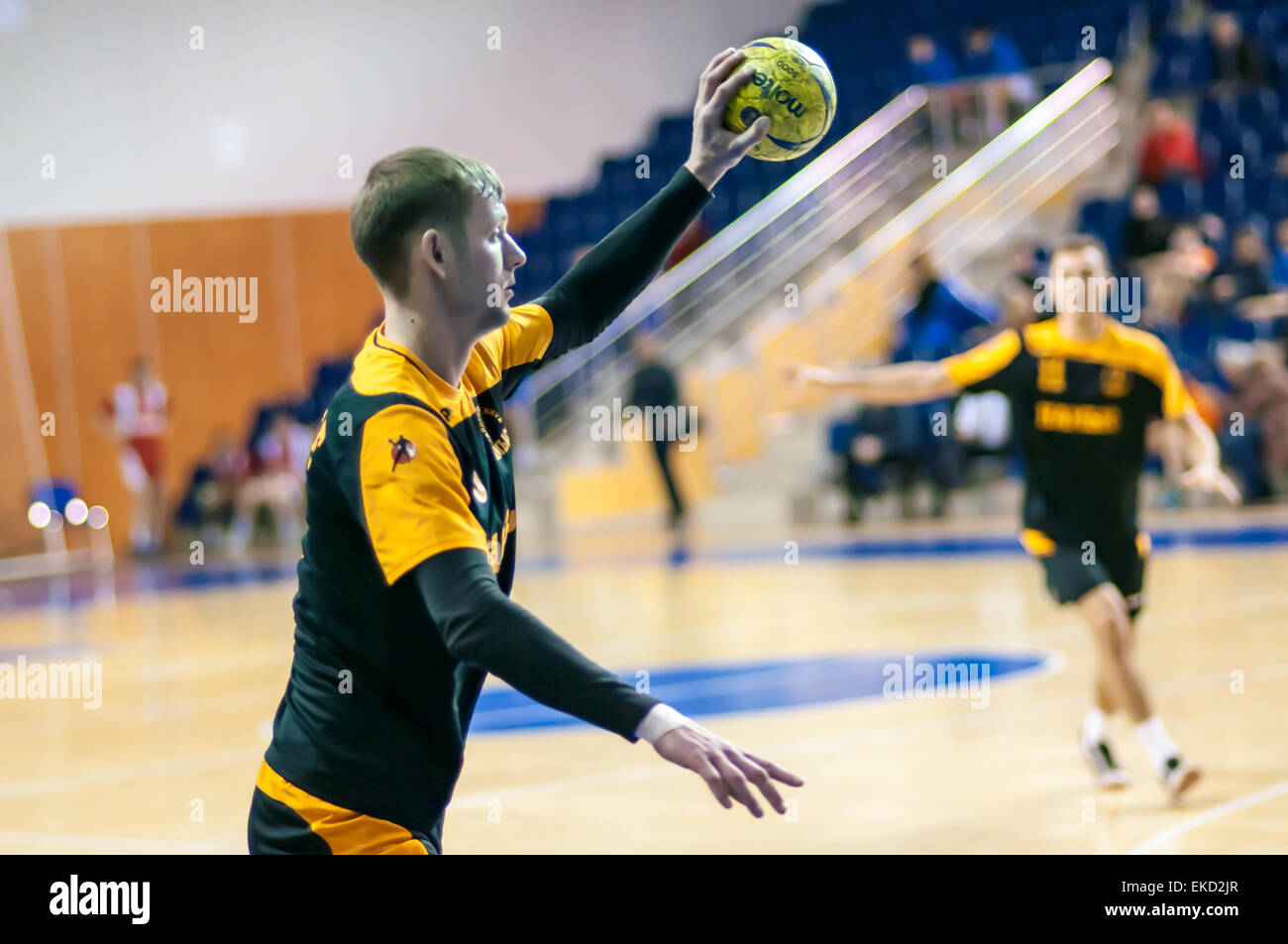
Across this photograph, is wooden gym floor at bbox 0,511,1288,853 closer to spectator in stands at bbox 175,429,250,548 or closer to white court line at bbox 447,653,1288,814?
white court line at bbox 447,653,1288,814

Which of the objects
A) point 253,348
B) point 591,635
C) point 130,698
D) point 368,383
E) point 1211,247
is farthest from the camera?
point 253,348

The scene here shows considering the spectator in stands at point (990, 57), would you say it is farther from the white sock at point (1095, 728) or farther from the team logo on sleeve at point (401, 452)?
the team logo on sleeve at point (401, 452)

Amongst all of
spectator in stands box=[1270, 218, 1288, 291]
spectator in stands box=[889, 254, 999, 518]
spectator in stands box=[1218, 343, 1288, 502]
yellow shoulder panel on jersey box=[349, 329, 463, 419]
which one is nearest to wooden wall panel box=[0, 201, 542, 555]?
spectator in stands box=[889, 254, 999, 518]

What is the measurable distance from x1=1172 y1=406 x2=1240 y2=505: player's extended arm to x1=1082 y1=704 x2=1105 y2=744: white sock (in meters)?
0.85

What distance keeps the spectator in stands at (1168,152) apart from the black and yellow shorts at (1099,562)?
11.5 m

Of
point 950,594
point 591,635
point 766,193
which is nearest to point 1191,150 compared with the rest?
point 766,193

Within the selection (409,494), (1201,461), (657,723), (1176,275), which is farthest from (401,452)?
(1176,275)

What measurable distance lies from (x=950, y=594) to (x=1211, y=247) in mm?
6601

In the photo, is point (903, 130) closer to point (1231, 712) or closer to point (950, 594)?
point (950, 594)

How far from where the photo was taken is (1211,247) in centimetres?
1538

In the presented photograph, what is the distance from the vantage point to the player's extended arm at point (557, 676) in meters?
2.02

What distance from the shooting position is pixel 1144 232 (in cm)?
1503

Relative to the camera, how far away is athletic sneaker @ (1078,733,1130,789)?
17.8 ft

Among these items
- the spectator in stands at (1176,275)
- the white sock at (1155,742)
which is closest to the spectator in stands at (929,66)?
the spectator in stands at (1176,275)
